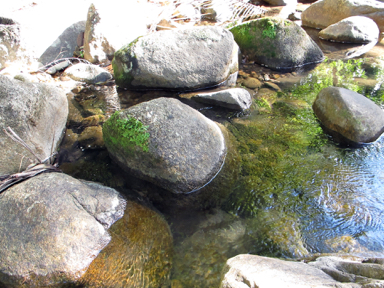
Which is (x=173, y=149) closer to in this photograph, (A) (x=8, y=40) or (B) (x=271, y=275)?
(B) (x=271, y=275)

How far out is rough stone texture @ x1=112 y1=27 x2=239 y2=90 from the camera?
544 cm

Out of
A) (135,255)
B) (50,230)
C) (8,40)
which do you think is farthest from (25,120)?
(8,40)

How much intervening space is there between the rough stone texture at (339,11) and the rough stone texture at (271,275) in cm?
998

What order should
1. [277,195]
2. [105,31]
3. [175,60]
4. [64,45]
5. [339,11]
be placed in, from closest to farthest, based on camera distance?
[277,195] → [175,60] → [105,31] → [64,45] → [339,11]

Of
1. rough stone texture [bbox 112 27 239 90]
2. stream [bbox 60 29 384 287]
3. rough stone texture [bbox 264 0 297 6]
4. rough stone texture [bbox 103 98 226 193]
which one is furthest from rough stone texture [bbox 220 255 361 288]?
rough stone texture [bbox 264 0 297 6]

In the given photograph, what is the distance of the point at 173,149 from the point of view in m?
3.32

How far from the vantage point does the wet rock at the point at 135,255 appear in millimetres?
2486

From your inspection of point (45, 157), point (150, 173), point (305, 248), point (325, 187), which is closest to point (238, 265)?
point (305, 248)

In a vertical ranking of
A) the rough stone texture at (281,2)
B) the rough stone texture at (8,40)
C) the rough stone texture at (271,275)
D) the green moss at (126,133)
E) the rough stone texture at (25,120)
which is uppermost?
the rough stone texture at (8,40)

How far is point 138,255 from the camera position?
2.68 meters

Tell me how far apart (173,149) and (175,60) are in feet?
9.25

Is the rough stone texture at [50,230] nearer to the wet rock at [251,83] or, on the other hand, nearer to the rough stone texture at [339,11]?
the wet rock at [251,83]

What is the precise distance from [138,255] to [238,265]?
3.73 feet

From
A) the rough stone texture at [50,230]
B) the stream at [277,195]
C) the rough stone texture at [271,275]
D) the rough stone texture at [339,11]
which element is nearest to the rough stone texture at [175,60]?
the stream at [277,195]
